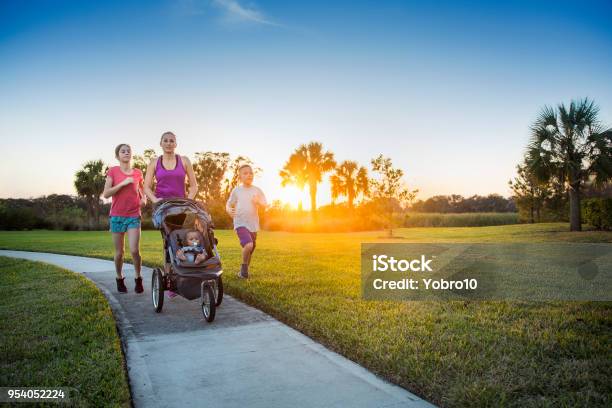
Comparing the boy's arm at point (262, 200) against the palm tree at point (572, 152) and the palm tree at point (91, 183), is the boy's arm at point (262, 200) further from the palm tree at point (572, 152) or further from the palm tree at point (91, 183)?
the palm tree at point (91, 183)

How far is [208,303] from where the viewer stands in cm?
518

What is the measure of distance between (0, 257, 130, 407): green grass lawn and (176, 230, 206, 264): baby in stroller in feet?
3.52

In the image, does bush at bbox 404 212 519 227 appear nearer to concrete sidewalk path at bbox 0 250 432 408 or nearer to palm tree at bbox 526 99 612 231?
palm tree at bbox 526 99 612 231

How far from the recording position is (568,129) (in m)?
22.8

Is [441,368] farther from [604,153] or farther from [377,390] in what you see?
[604,153]

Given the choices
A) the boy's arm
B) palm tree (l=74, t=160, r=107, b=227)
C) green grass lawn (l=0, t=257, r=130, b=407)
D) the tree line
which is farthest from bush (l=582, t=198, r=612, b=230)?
palm tree (l=74, t=160, r=107, b=227)

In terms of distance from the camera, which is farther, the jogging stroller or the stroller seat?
the stroller seat

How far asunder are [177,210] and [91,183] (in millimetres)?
51360

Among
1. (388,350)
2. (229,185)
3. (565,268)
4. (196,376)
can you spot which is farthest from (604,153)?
(229,185)

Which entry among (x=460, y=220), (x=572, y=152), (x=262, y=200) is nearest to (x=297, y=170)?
(x=460, y=220)

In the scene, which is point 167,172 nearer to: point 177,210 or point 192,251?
point 177,210

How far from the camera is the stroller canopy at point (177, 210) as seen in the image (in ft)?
18.5

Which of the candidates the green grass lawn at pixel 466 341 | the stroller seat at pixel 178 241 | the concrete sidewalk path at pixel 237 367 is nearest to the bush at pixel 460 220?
the green grass lawn at pixel 466 341

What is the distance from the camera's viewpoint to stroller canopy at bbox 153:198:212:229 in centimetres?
563
